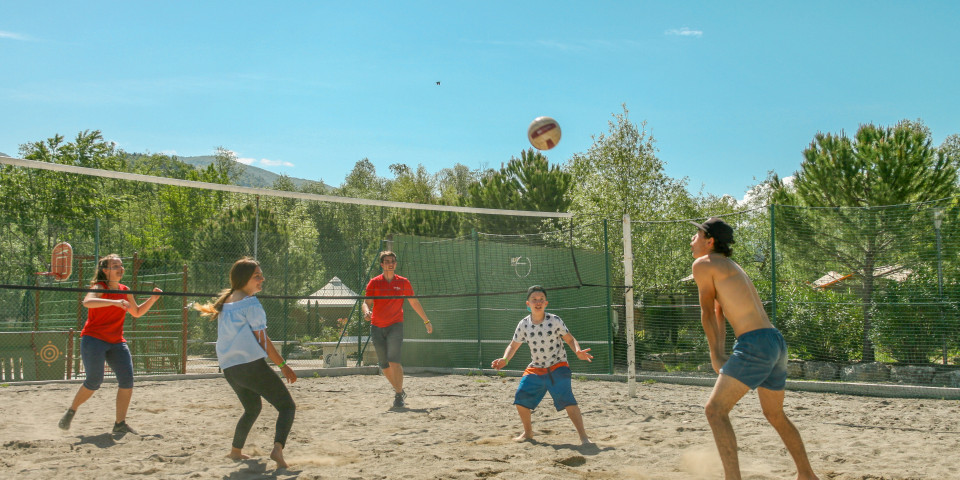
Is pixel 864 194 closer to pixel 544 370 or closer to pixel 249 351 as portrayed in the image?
pixel 544 370

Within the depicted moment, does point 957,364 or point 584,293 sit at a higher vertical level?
point 584,293

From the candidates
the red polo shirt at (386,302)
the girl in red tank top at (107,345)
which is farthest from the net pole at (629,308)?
the girl in red tank top at (107,345)

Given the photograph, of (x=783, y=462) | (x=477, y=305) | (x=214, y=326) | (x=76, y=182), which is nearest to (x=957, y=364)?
(x=783, y=462)

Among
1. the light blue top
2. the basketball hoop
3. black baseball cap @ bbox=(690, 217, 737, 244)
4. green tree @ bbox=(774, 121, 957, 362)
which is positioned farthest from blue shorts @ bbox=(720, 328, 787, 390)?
the basketball hoop

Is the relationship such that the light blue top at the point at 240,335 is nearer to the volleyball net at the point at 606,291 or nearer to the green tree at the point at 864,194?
the volleyball net at the point at 606,291

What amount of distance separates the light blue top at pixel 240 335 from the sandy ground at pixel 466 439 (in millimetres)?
750

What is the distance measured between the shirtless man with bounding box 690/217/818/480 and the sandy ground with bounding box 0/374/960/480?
696 millimetres

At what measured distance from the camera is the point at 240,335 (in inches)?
193

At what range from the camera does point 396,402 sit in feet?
26.5

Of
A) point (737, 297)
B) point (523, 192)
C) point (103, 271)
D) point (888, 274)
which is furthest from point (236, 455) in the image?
point (523, 192)

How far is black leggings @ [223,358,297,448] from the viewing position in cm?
494

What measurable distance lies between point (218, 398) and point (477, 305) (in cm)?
531

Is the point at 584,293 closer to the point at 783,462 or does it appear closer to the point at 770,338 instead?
the point at 783,462

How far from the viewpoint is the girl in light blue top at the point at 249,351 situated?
4.91 meters
